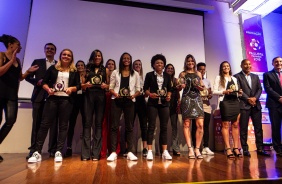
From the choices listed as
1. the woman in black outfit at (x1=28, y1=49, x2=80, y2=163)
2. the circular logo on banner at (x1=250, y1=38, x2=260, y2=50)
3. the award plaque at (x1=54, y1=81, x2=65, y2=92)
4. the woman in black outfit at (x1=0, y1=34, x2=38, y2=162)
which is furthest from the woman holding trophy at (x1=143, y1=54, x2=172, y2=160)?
the circular logo on banner at (x1=250, y1=38, x2=260, y2=50)

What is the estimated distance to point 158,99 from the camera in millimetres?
2947

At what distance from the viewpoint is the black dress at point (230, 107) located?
10.4 ft

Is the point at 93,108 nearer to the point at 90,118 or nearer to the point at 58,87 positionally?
the point at 90,118

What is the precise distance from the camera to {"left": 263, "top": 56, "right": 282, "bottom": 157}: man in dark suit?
3.39m

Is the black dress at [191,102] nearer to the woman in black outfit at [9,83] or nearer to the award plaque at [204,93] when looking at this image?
the award plaque at [204,93]

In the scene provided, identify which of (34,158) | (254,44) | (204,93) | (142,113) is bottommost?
(34,158)

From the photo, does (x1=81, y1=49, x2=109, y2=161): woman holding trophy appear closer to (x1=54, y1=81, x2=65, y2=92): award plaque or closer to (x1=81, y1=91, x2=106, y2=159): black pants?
(x1=81, y1=91, x2=106, y2=159): black pants

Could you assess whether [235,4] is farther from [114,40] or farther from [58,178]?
[58,178]

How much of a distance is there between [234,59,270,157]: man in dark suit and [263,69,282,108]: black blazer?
20cm

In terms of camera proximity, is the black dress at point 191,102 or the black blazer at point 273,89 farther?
the black blazer at point 273,89

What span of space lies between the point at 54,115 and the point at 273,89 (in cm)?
345

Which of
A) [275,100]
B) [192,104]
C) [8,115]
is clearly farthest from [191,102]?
[8,115]

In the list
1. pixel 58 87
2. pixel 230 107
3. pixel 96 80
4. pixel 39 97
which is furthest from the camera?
pixel 230 107

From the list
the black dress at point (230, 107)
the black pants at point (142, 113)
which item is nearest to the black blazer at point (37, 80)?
the black pants at point (142, 113)
